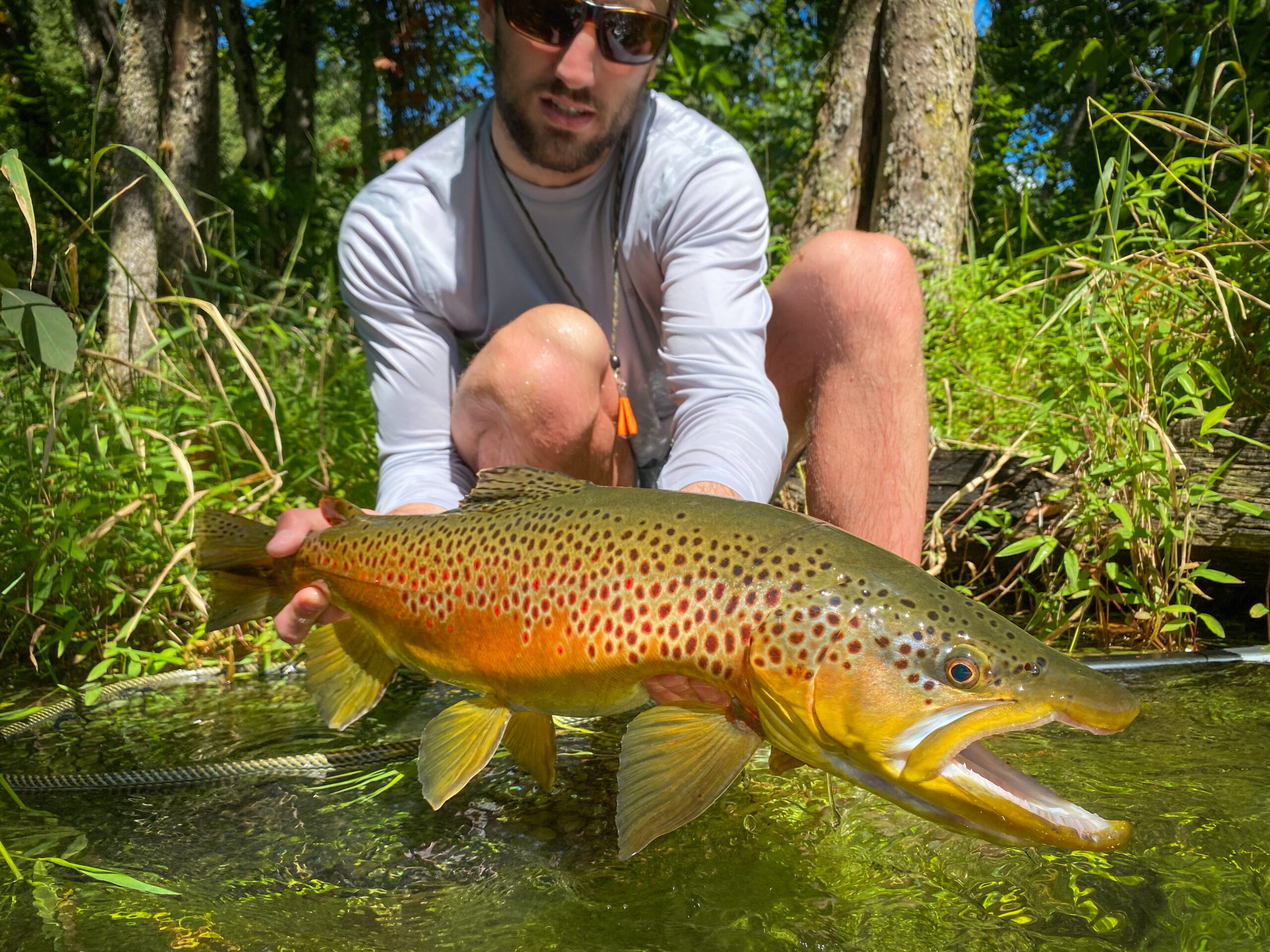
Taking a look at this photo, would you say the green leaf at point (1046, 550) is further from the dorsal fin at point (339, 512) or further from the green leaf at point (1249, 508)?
the dorsal fin at point (339, 512)

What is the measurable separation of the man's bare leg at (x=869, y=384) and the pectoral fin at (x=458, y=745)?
1485 mm

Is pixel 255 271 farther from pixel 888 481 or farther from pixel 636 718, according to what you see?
pixel 636 718

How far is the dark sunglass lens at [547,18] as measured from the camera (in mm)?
2881

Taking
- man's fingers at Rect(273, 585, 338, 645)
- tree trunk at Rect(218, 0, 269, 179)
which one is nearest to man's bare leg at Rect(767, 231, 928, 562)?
man's fingers at Rect(273, 585, 338, 645)

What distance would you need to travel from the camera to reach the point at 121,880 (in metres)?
1.71

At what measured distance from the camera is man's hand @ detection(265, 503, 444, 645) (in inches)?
90.0

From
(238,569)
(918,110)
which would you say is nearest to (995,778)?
(238,569)

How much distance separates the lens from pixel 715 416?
2570 mm

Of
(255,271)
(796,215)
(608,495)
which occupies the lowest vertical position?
(608,495)

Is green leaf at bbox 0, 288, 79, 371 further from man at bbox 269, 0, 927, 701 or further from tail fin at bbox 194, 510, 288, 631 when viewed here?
man at bbox 269, 0, 927, 701

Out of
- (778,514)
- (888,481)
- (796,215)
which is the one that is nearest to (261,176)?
(796,215)

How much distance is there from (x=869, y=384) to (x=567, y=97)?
123 cm

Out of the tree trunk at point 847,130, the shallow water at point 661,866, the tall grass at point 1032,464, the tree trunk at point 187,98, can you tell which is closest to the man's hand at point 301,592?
the shallow water at point 661,866

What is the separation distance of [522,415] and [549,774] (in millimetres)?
1073
